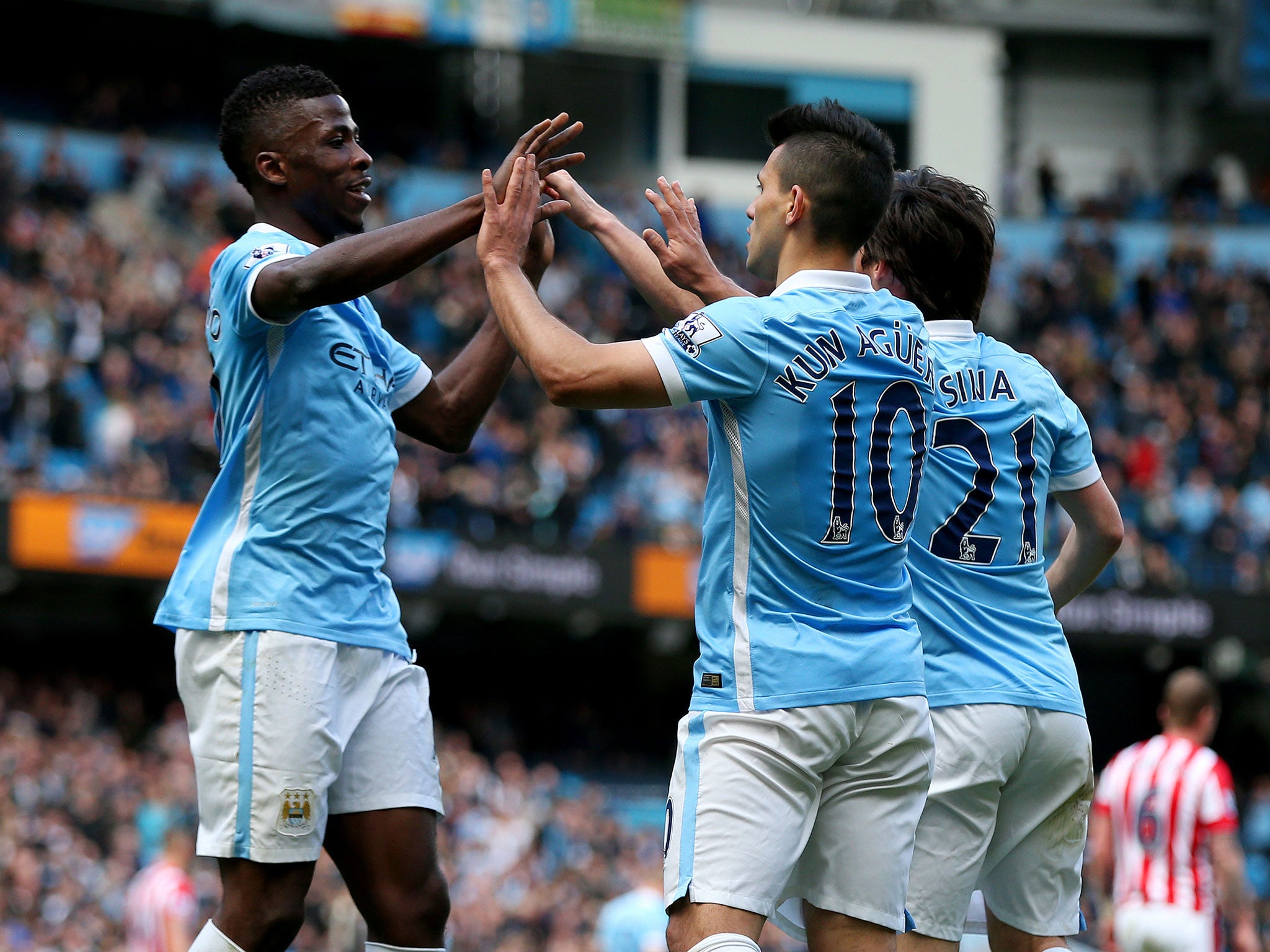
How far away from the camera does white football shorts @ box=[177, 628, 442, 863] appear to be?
12.9 ft

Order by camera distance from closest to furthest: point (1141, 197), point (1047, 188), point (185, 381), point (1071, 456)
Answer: point (1071, 456), point (185, 381), point (1047, 188), point (1141, 197)

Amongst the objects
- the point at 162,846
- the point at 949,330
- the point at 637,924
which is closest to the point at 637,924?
the point at 637,924

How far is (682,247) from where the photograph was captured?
4.37 metres

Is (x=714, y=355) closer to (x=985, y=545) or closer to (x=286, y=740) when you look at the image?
(x=985, y=545)

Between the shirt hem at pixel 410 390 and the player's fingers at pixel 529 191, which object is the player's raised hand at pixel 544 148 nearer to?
the player's fingers at pixel 529 191

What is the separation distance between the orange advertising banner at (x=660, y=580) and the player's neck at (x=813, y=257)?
1604 cm

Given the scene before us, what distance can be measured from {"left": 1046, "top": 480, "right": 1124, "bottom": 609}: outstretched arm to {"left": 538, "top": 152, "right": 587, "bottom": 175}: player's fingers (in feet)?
Result: 5.39

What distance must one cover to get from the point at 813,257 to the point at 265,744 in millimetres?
1737

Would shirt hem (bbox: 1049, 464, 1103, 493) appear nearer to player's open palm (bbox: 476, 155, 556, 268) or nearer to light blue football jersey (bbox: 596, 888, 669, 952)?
player's open palm (bbox: 476, 155, 556, 268)

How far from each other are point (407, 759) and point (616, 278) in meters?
20.4

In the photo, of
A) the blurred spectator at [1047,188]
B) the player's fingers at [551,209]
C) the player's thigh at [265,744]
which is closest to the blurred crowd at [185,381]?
the blurred spectator at [1047,188]

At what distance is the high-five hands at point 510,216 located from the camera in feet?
12.9

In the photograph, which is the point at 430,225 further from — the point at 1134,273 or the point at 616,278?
the point at 1134,273

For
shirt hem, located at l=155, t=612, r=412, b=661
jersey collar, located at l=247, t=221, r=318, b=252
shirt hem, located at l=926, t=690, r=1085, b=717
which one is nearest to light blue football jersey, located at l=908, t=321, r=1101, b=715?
shirt hem, located at l=926, t=690, r=1085, b=717
